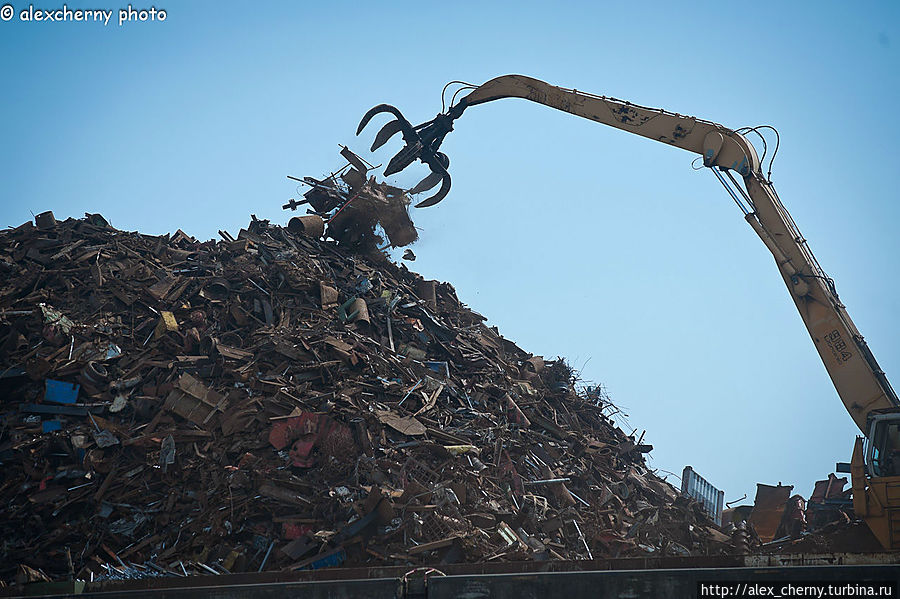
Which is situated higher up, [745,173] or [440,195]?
[440,195]

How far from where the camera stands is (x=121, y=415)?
10.1 metres

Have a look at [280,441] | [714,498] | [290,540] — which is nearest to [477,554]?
[290,540]

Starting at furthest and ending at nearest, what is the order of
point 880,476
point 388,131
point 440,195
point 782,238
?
point 440,195
point 388,131
point 782,238
point 880,476

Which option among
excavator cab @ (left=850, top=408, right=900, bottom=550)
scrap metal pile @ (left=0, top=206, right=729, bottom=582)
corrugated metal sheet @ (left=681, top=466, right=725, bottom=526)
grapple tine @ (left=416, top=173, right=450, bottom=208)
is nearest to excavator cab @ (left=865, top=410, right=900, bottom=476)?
excavator cab @ (left=850, top=408, right=900, bottom=550)

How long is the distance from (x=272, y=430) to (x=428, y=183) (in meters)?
5.59

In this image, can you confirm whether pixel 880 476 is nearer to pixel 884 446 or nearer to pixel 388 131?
pixel 884 446

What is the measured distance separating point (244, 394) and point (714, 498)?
9.19m

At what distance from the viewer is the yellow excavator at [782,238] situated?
24.9 feet

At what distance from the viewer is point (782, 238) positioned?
9250 mm

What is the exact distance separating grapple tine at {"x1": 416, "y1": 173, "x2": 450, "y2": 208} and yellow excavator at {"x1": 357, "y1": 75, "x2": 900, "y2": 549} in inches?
3.4

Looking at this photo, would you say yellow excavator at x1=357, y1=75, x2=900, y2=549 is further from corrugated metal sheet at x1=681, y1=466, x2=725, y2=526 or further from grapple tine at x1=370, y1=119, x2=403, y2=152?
corrugated metal sheet at x1=681, y1=466, x2=725, y2=526

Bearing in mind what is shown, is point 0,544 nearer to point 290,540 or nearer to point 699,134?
point 290,540

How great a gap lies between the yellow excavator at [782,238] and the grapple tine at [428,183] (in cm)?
12

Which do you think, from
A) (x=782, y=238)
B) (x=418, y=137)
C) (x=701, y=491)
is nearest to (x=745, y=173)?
(x=782, y=238)
